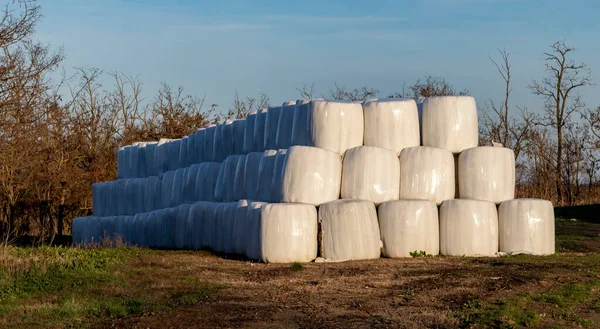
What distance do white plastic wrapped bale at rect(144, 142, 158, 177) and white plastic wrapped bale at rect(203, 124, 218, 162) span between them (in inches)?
162

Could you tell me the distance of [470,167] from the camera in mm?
17000

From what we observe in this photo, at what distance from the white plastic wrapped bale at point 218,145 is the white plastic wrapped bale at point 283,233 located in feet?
19.3

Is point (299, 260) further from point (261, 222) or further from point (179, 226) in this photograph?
point (179, 226)

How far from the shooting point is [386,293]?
1149 centimetres

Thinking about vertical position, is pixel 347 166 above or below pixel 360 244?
above

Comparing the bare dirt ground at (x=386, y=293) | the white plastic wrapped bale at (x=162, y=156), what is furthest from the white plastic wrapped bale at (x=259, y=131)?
the white plastic wrapped bale at (x=162, y=156)

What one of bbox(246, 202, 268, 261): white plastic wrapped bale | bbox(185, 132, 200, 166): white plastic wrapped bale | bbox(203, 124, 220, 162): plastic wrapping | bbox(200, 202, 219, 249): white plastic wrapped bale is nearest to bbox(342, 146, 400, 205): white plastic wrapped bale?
bbox(246, 202, 268, 261): white plastic wrapped bale

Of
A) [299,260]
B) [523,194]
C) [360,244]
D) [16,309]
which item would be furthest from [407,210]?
[523,194]

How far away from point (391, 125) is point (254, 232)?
3513 mm

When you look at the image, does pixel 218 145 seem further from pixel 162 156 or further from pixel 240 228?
pixel 240 228

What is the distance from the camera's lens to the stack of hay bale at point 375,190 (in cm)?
1600

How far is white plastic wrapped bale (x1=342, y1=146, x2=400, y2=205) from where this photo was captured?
16.5m

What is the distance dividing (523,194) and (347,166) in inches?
918

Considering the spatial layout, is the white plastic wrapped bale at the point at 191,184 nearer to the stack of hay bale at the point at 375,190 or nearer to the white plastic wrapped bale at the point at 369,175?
the stack of hay bale at the point at 375,190
